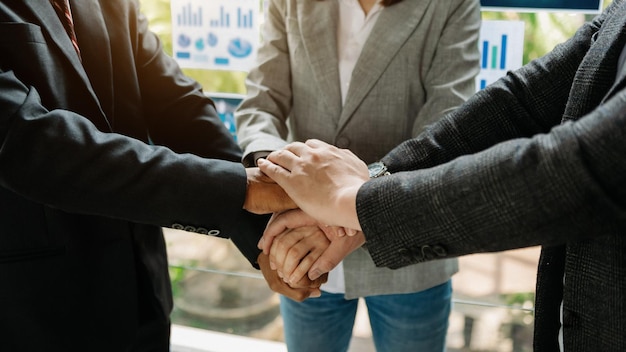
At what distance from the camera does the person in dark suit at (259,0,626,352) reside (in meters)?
0.96

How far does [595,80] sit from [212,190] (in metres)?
0.82

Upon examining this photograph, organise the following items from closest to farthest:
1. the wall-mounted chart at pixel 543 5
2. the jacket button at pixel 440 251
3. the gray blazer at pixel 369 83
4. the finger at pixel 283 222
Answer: the jacket button at pixel 440 251
the finger at pixel 283 222
the gray blazer at pixel 369 83
the wall-mounted chart at pixel 543 5

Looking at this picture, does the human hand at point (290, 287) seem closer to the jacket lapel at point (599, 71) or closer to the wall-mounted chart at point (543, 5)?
the jacket lapel at point (599, 71)

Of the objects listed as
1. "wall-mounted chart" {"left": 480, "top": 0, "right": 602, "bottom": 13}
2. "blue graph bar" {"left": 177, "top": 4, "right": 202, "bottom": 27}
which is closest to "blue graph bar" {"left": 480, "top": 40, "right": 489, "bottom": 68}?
"wall-mounted chart" {"left": 480, "top": 0, "right": 602, "bottom": 13}

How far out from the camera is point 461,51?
1.78 metres

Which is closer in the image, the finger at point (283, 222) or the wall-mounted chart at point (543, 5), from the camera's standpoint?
the finger at point (283, 222)

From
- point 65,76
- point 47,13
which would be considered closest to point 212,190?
point 65,76

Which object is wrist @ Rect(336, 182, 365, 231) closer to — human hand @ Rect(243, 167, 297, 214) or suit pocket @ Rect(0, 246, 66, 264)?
human hand @ Rect(243, 167, 297, 214)

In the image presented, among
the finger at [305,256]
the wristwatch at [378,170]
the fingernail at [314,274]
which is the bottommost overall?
the fingernail at [314,274]

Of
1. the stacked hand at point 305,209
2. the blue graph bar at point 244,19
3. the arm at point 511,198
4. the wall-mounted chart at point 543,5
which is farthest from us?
the blue graph bar at point 244,19

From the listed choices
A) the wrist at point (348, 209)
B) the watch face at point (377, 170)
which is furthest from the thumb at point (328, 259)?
the wrist at point (348, 209)

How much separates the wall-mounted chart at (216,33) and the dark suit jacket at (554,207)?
140cm

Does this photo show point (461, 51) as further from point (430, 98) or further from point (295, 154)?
point (295, 154)

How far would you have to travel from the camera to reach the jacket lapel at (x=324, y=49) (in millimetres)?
1845
